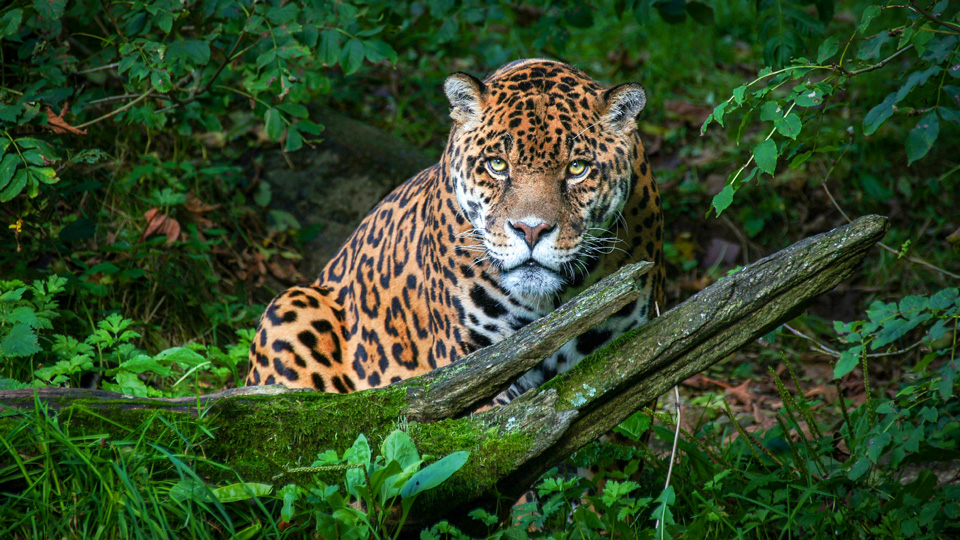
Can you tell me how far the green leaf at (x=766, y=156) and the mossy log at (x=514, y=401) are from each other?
385 mm

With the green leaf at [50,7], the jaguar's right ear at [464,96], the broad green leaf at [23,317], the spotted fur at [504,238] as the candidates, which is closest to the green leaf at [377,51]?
the spotted fur at [504,238]

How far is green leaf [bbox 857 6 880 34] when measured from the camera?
10.7 feet

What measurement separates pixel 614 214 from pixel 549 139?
1.74 ft

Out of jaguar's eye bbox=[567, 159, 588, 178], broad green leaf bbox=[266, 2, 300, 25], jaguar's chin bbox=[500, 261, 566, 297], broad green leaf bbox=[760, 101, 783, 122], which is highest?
broad green leaf bbox=[266, 2, 300, 25]

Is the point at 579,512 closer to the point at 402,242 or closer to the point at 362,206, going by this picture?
the point at 402,242

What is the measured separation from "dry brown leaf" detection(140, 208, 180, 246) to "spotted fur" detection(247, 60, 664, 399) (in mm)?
1468

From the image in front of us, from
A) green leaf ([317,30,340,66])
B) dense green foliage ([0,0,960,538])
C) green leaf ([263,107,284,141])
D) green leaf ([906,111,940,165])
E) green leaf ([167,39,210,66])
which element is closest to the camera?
dense green foliage ([0,0,960,538])

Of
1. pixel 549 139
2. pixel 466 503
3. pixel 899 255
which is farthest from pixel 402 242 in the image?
pixel 899 255

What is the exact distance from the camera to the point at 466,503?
3.22 m

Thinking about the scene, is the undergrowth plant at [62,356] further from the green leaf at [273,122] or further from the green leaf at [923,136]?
the green leaf at [923,136]

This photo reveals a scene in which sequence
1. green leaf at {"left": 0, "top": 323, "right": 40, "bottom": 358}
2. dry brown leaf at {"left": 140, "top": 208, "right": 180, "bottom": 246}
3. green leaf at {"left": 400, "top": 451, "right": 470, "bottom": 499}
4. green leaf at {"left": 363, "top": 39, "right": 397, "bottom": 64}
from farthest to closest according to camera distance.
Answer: dry brown leaf at {"left": 140, "top": 208, "right": 180, "bottom": 246} → green leaf at {"left": 363, "top": 39, "right": 397, "bottom": 64} → green leaf at {"left": 0, "top": 323, "right": 40, "bottom": 358} → green leaf at {"left": 400, "top": 451, "right": 470, "bottom": 499}

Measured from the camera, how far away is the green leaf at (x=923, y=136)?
3418 millimetres

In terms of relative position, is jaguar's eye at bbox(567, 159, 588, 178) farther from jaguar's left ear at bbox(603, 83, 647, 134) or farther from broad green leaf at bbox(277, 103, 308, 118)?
broad green leaf at bbox(277, 103, 308, 118)

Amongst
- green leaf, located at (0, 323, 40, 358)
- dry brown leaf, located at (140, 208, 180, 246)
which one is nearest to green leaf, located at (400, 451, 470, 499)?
green leaf, located at (0, 323, 40, 358)
